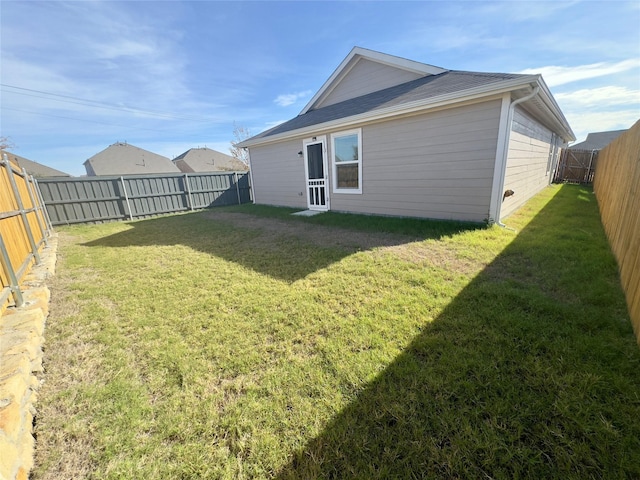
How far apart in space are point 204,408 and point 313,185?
25.1 feet

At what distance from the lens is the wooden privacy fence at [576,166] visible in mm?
14438

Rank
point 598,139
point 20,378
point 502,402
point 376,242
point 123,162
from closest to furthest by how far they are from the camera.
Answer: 1. point 502,402
2. point 20,378
3. point 376,242
4. point 123,162
5. point 598,139

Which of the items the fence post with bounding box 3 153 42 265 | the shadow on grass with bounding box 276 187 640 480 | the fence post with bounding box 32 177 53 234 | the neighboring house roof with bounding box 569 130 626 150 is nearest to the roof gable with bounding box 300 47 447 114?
the shadow on grass with bounding box 276 187 640 480

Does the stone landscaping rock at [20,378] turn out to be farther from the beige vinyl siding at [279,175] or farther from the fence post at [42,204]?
the beige vinyl siding at [279,175]

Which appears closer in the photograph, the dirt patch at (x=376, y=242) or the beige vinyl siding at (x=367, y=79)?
the dirt patch at (x=376, y=242)

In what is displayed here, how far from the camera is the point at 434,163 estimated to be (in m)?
5.54

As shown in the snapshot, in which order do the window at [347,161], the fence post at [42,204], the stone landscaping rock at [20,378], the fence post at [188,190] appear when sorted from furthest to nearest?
the fence post at [188,190]
the fence post at [42,204]
the window at [347,161]
the stone landscaping rock at [20,378]

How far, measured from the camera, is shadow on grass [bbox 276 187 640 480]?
3.94 feet

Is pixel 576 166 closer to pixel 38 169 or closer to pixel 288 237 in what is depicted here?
pixel 288 237

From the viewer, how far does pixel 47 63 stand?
9742 millimetres

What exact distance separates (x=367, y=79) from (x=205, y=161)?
28.5 meters

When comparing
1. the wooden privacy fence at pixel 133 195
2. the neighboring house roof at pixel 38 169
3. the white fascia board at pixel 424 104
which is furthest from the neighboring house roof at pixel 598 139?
the neighboring house roof at pixel 38 169

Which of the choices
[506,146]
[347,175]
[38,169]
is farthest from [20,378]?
[38,169]

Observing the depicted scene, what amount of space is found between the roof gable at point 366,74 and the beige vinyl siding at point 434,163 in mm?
2591
